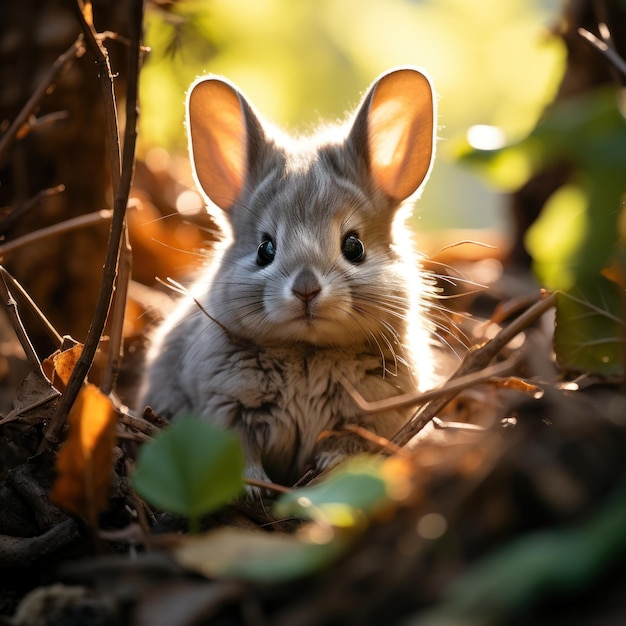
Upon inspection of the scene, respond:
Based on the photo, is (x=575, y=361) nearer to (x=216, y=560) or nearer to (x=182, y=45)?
(x=216, y=560)

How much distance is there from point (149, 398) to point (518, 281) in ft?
6.98

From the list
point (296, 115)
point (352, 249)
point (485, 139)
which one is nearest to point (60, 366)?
point (352, 249)

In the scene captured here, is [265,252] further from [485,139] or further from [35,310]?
[485,139]

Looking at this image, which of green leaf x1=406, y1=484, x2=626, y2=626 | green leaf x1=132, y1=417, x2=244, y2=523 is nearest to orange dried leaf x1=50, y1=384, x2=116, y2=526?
green leaf x1=132, y1=417, x2=244, y2=523

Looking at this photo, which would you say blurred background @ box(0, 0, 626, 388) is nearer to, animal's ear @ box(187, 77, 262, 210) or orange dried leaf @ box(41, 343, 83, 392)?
animal's ear @ box(187, 77, 262, 210)

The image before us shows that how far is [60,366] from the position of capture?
272 cm

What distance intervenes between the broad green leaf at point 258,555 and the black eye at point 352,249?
1.86 meters

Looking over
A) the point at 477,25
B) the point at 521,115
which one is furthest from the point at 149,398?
the point at 477,25

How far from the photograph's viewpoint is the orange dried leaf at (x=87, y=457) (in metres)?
2.09

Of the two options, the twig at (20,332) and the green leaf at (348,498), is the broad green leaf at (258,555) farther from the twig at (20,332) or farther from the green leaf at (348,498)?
the twig at (20,332)

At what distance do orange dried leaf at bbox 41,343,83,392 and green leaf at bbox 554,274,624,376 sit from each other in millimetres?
1573

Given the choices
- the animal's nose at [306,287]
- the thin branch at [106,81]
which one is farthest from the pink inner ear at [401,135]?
the thin branch at [106,81]

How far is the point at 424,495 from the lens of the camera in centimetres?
173

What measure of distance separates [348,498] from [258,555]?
0.74ft
